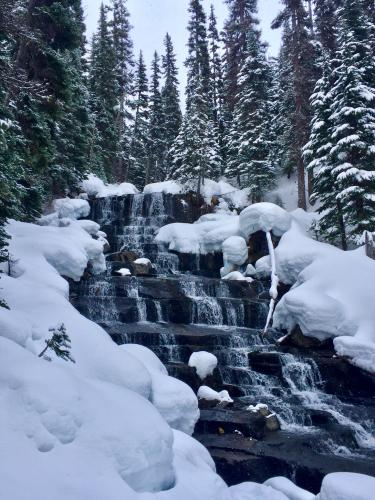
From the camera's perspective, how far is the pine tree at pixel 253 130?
30312 millimetres

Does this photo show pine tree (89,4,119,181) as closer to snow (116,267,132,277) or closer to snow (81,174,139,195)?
snow (81,174,139,195)

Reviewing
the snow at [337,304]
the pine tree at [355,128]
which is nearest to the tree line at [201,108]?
the pine tree at [355,128]

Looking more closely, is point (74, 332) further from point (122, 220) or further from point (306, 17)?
point (306, 17)

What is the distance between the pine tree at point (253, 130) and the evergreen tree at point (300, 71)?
272 cm

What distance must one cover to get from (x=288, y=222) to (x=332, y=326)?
33.2 feet

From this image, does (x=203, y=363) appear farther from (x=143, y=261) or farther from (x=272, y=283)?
(x=143, y=261)

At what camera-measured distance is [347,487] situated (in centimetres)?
553

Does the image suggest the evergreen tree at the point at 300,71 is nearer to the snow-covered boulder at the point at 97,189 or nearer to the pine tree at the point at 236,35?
the pine tree at the point at 236,35

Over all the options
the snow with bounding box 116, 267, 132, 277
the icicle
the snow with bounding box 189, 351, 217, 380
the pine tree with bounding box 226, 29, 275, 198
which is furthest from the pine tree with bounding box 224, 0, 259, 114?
the snow with bounding box 189, 351, 217, 380

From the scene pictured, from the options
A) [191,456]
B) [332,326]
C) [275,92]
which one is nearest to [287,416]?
[332,326]

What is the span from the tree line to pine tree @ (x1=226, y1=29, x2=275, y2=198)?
11 centimetres

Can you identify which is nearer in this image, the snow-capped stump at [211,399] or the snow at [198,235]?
the snow-capped stump at [211,399]

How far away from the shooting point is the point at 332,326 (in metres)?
15.2

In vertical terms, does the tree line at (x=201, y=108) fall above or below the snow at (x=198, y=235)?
above
